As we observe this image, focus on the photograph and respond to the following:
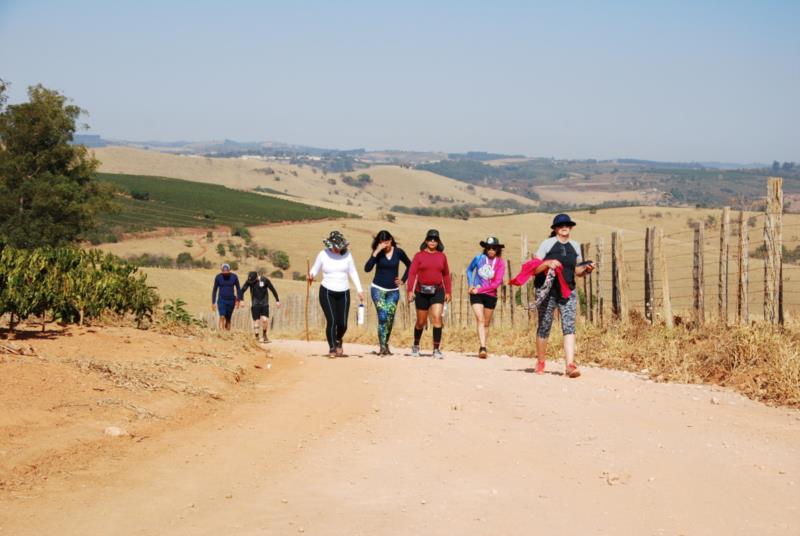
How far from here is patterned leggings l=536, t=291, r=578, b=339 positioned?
12.1m

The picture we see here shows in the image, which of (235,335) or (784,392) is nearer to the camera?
(784,392)

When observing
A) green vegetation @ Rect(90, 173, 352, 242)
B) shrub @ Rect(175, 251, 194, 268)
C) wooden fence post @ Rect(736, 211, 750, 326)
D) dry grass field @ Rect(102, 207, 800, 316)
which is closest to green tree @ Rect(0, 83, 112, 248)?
dry grass field @ Rect(102, 207, 800, 316)

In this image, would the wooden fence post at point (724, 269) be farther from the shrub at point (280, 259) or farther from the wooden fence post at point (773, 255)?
the shrub at point (280, 259)

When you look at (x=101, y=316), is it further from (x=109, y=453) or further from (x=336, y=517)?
(x=336, y=517)

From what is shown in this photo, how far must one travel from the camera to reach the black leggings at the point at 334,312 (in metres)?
14.8

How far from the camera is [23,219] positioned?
40.4 meters

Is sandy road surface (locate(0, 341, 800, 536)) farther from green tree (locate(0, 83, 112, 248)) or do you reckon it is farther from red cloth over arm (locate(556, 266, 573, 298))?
green tree (locate(0, 83, 112, 248))

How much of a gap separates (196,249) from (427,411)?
6282cm

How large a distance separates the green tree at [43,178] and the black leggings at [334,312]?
91.2 feet

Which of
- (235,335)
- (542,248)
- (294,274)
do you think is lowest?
(294,274)

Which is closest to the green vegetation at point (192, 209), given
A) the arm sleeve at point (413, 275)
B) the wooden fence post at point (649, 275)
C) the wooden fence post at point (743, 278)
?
the arm sleeve at point (413, 275)

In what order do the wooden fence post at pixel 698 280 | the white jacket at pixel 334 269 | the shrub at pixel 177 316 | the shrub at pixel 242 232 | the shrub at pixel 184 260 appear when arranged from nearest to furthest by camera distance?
the wooden fence post at pixel 698 280 < the white jacket at pixel 334 269 < the shrub at pixel 177 316 < the shrub at pixel 184 260 < the shrub at pixel 242 232

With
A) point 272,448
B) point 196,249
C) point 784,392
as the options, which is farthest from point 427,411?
point 196,249

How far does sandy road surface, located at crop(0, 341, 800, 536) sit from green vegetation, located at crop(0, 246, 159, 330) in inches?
110
